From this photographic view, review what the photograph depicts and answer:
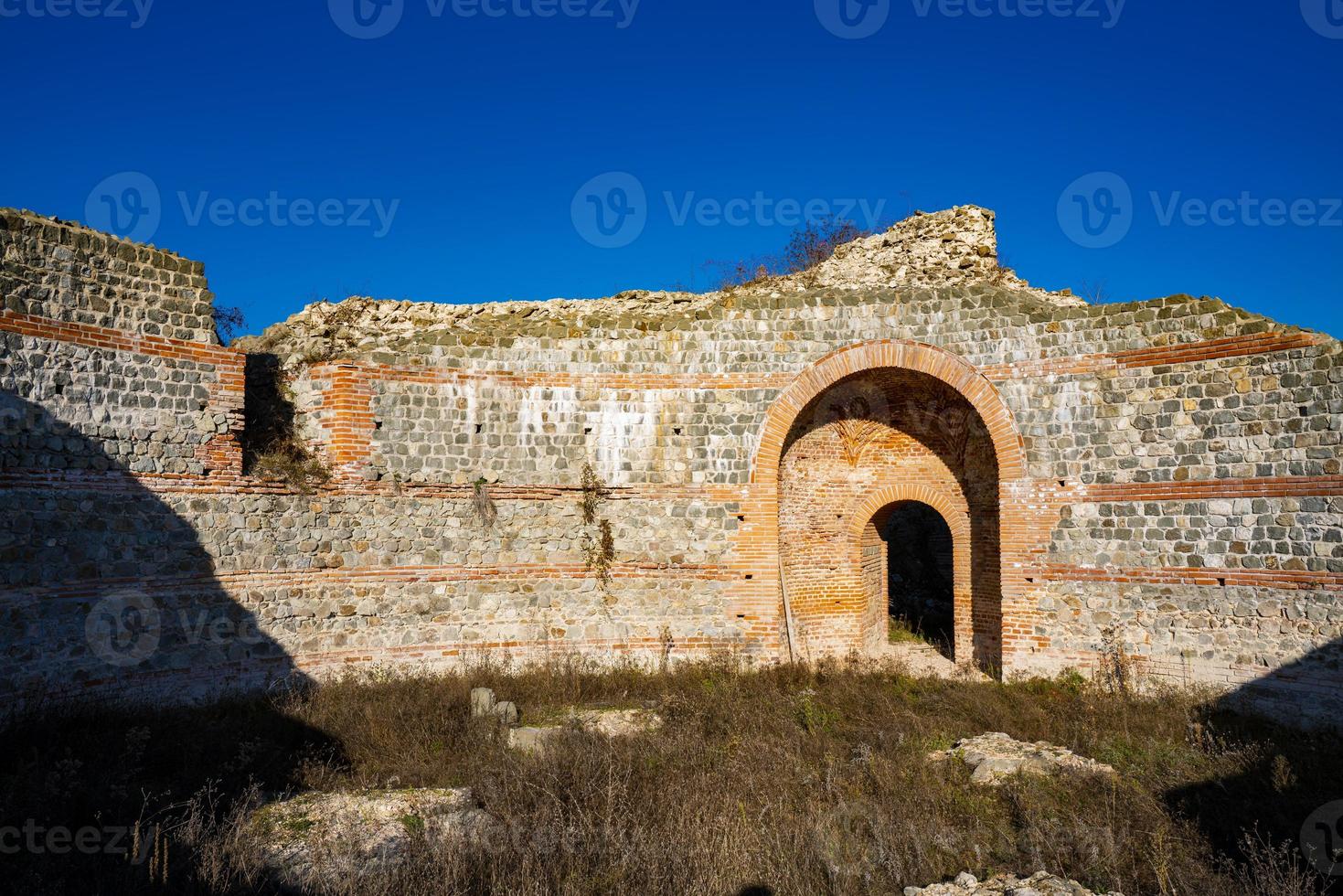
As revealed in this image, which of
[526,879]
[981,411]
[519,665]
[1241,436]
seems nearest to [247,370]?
[519,665]

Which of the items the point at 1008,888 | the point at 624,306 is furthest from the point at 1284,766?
the point at 624,306

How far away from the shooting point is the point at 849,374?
1123 centimetres

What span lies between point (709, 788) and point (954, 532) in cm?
681

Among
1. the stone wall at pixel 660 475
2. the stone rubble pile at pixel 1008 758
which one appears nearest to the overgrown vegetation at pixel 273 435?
A: the stone wall at pixel 660 475

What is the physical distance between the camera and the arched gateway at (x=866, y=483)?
36.8 feet

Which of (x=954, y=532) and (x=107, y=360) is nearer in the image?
(x=107, y=360)

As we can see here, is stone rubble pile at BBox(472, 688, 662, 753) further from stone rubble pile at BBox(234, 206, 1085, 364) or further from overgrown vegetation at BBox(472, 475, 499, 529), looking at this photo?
stone rubble pile at BBox(234, 206, 1085, 364)

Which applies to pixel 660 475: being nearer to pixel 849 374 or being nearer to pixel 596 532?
pixel 596 532

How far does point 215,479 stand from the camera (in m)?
9.22

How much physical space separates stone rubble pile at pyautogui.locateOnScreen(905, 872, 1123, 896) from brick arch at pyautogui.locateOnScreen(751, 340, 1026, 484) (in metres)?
6.24

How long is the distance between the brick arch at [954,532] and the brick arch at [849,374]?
137 cm

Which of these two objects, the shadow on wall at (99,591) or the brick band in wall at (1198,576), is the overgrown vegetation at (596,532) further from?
the brick band in wall at (1198,576)

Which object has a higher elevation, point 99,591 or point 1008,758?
point 99,591

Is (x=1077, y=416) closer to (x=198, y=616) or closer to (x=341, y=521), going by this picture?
(x=341, y=521)
